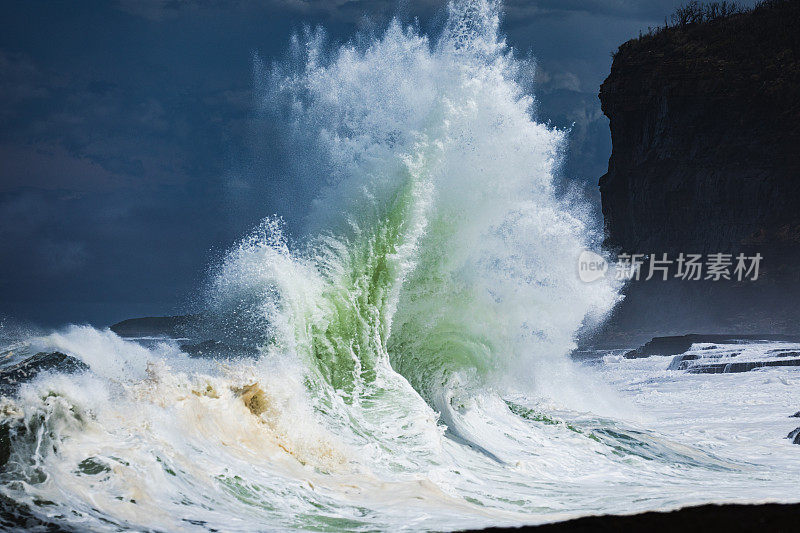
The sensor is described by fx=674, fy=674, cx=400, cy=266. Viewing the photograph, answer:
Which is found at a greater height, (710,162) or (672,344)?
(710,162)

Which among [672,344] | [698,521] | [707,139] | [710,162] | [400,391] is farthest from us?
[707,139]

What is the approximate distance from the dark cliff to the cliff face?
74mm

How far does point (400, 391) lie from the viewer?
8203 millimetres

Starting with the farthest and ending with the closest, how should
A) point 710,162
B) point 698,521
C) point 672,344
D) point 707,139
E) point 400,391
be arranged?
point 707,139 < point 710,162 < point 672,344 < point 400,391 < point 698,521

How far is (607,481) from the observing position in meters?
6.70

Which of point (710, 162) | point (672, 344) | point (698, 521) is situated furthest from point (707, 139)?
point (698, 521)

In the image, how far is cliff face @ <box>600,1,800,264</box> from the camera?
46.5 m

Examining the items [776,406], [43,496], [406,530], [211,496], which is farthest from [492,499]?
[776,406]

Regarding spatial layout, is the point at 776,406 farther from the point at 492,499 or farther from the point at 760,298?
the point at 760,298

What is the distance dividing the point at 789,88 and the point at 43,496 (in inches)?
2160

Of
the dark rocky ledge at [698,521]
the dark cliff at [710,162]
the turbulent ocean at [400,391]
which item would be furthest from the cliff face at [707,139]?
the dark rocky ledge at [698,521]

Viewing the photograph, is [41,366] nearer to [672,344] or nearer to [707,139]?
[672,344]

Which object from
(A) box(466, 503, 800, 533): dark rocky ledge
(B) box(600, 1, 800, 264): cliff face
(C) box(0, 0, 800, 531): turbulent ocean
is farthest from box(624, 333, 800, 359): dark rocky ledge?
(A) box(466, 503, 800, 533): dark rocky ledge

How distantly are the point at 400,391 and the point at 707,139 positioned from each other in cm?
4774
